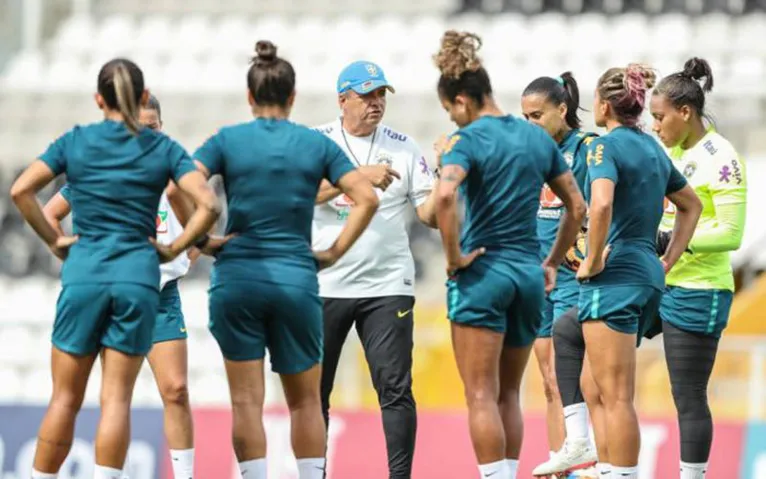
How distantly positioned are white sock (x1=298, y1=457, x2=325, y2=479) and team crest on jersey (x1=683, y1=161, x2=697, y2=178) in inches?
94.4

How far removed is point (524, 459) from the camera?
11.3 m

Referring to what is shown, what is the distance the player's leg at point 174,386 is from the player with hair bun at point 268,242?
1.10 m

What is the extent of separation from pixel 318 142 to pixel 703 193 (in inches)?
88.9

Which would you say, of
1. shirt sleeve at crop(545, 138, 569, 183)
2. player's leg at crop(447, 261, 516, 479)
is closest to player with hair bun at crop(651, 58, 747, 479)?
shirt sleeve at crop(545, 138, 569, 183)

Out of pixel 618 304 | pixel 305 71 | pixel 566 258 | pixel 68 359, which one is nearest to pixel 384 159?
pixel 566 258

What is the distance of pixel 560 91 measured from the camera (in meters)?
8.14

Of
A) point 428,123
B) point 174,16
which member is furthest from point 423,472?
point 174,16

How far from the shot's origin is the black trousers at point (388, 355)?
784cm

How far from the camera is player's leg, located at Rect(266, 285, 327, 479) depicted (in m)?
6.65

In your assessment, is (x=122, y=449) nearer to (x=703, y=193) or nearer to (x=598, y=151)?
(x=598, y=151)

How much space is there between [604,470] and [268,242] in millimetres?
2082

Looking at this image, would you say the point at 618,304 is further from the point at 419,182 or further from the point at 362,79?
the point at 362,79

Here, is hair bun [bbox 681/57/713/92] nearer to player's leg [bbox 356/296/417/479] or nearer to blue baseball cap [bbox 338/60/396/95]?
blue baseball cap [bbox 338/60/396/95]

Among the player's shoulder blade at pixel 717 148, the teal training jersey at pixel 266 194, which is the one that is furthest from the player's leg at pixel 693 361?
the teal training jersey at pixel 266 194
